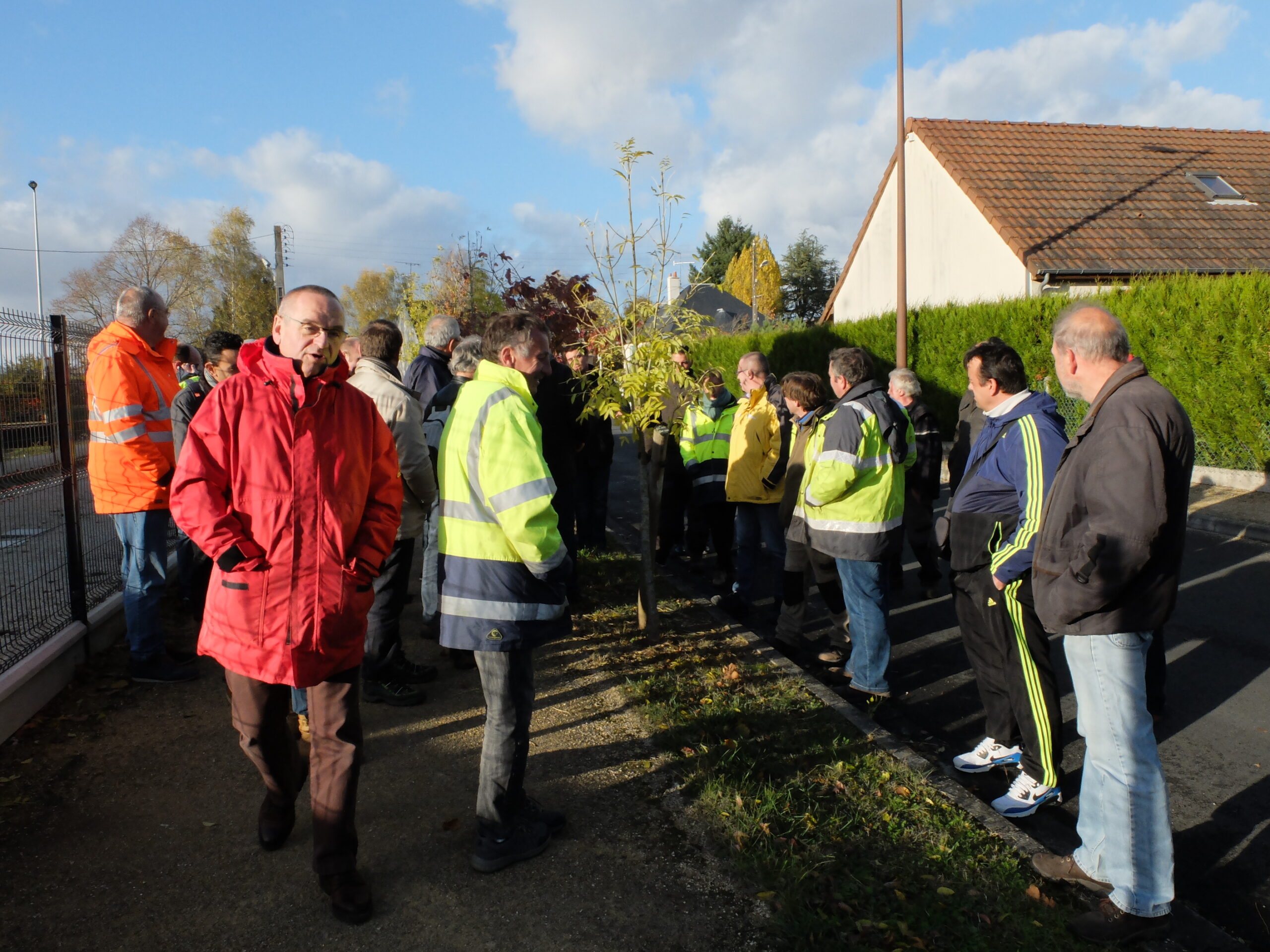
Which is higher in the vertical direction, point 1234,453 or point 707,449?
point 707,449

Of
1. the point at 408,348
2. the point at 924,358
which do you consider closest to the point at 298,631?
the point at 924,358

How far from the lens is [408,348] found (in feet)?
75.4

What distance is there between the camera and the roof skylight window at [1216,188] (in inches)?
771

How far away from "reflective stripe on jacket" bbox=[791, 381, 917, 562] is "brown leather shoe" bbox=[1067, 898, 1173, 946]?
7.42 ft

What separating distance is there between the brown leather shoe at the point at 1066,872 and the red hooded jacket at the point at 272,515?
8.78 feet

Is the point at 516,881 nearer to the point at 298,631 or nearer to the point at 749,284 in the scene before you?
the point at 298,631

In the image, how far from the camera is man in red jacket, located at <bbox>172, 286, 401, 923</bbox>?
286 centimetres

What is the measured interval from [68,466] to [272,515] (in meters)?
3.36

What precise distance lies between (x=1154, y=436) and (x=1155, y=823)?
4.19ft

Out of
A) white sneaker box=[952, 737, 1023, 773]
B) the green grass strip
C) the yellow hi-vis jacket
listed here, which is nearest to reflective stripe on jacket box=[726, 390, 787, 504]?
the green grass strip

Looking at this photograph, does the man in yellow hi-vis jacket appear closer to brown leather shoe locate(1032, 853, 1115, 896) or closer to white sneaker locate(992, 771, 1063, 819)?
brown leather shoe locate(1032, 853, 1115, 896)

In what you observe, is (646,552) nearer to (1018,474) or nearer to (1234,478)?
(1018,474)

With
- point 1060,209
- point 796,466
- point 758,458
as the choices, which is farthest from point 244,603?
point 1060,209

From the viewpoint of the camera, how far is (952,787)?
12.3 feet
